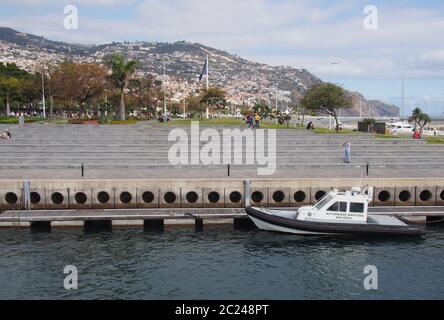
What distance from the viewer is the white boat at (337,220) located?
24.8 metres

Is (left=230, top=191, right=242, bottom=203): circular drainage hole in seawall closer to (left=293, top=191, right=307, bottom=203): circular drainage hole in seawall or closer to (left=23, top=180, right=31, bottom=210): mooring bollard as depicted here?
(left=293, top=191, right=307, bottom=203): circular drainage hole in seawall

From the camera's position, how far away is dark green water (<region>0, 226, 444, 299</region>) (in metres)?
18.2

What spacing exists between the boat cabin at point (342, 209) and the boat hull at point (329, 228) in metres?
0.39

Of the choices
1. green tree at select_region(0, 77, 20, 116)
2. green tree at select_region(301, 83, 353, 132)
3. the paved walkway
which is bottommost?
the paved walkway

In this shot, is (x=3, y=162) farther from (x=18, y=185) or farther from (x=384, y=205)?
(x=384, y=205)

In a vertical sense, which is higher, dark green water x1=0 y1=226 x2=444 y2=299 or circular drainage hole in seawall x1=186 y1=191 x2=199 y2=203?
circular drainage hole in seawall x1=186 y1=191 x2=199 y2=203

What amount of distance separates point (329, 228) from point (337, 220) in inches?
28.8

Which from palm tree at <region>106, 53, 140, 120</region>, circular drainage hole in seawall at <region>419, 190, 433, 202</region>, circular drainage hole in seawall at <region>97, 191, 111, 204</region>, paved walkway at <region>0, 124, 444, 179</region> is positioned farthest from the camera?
palm tree at <region>106, 53, 140, 120</region>

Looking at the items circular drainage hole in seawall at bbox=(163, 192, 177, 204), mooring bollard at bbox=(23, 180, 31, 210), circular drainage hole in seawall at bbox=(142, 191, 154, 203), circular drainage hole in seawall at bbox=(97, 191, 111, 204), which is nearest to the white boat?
circular drainage hole in seawall at bbox=(163, 192, 177, 204)

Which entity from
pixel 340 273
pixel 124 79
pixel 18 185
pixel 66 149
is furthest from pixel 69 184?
pixel 124 79

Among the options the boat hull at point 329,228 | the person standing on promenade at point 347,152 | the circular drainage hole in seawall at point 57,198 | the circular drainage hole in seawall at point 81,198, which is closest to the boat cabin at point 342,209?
the boat hull at point 329,228

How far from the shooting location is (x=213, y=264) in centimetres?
2088

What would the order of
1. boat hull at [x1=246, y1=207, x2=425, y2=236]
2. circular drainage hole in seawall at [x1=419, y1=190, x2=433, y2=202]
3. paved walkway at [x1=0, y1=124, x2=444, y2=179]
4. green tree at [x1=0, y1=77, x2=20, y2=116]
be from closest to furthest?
boat hull at [x1=246, y1=207, x2=425, y2=236]
circular drainage hole in seawall at [x1=419, y1=190, x2=433, y2=202]
paved walkway at [x1=0, y1=124, x2=444, y2=179]
green tree at [x1=0, y1=77, x2=20, y2=116]

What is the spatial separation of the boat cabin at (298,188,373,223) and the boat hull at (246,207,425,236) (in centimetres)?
39
